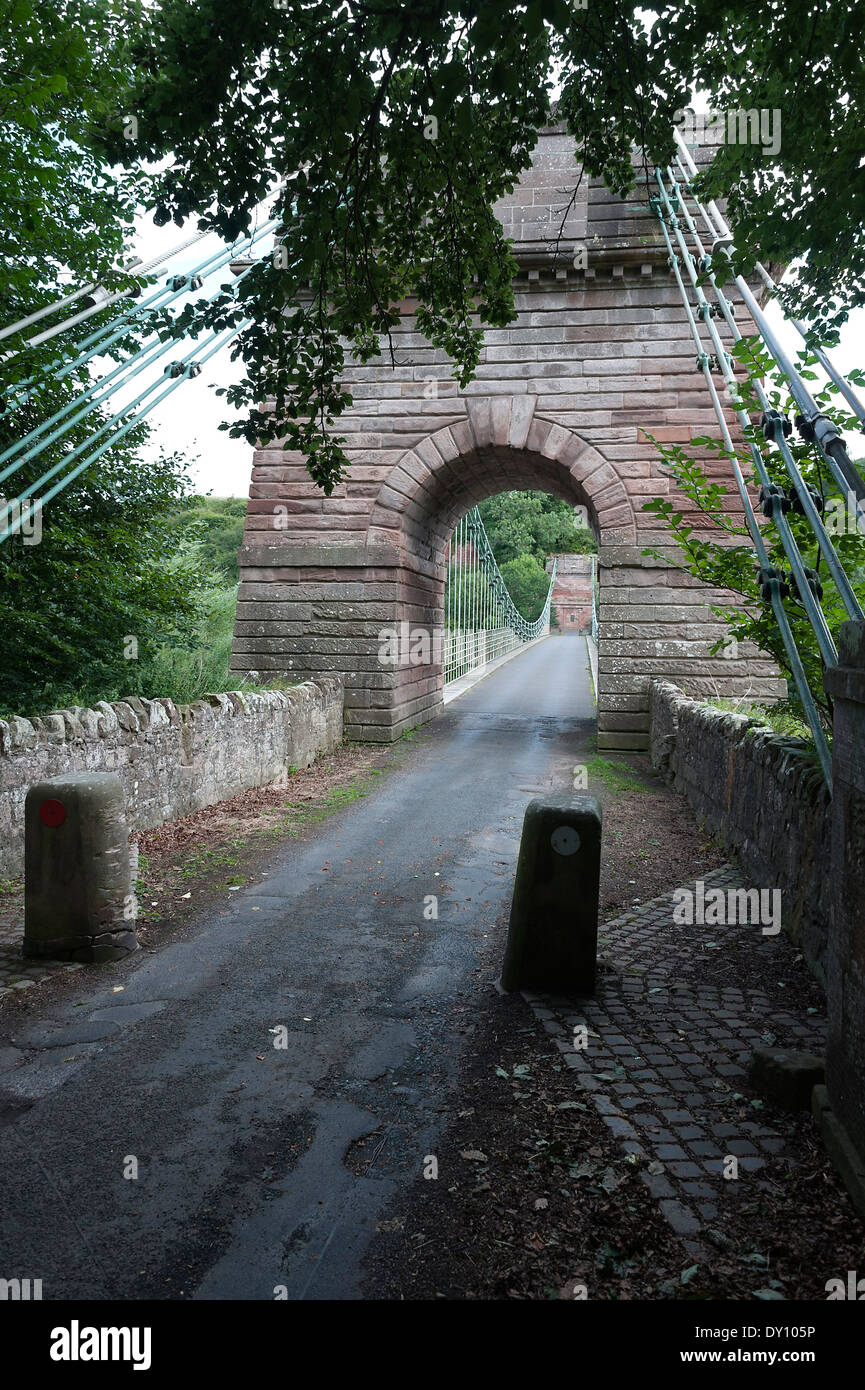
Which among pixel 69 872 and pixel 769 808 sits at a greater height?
pixel 769 808

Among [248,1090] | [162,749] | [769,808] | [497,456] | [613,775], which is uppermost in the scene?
[497,456]

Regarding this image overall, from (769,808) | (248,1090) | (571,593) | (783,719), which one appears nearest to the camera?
(248,1090)

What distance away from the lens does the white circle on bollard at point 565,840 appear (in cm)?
385

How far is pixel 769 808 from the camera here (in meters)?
4.88

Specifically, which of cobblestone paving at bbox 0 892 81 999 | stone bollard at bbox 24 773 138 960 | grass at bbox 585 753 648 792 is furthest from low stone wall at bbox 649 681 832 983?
cobblestone paving at bbox 0 892 81 999

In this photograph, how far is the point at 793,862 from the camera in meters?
4.29

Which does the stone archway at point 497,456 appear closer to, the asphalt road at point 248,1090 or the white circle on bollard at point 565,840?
the asphalt road at point 248,1090

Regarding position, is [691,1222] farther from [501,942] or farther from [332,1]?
[332,1]

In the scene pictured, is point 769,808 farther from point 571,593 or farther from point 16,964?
point 571,593

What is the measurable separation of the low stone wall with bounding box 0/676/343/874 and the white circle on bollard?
3176 mm

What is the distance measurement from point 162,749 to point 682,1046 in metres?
4.58

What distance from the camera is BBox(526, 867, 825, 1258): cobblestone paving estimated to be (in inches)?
98.0

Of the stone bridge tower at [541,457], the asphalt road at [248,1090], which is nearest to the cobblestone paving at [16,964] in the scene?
the asphalt road at [248,1090]

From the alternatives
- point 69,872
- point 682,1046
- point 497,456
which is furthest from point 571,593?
point 682,1046
